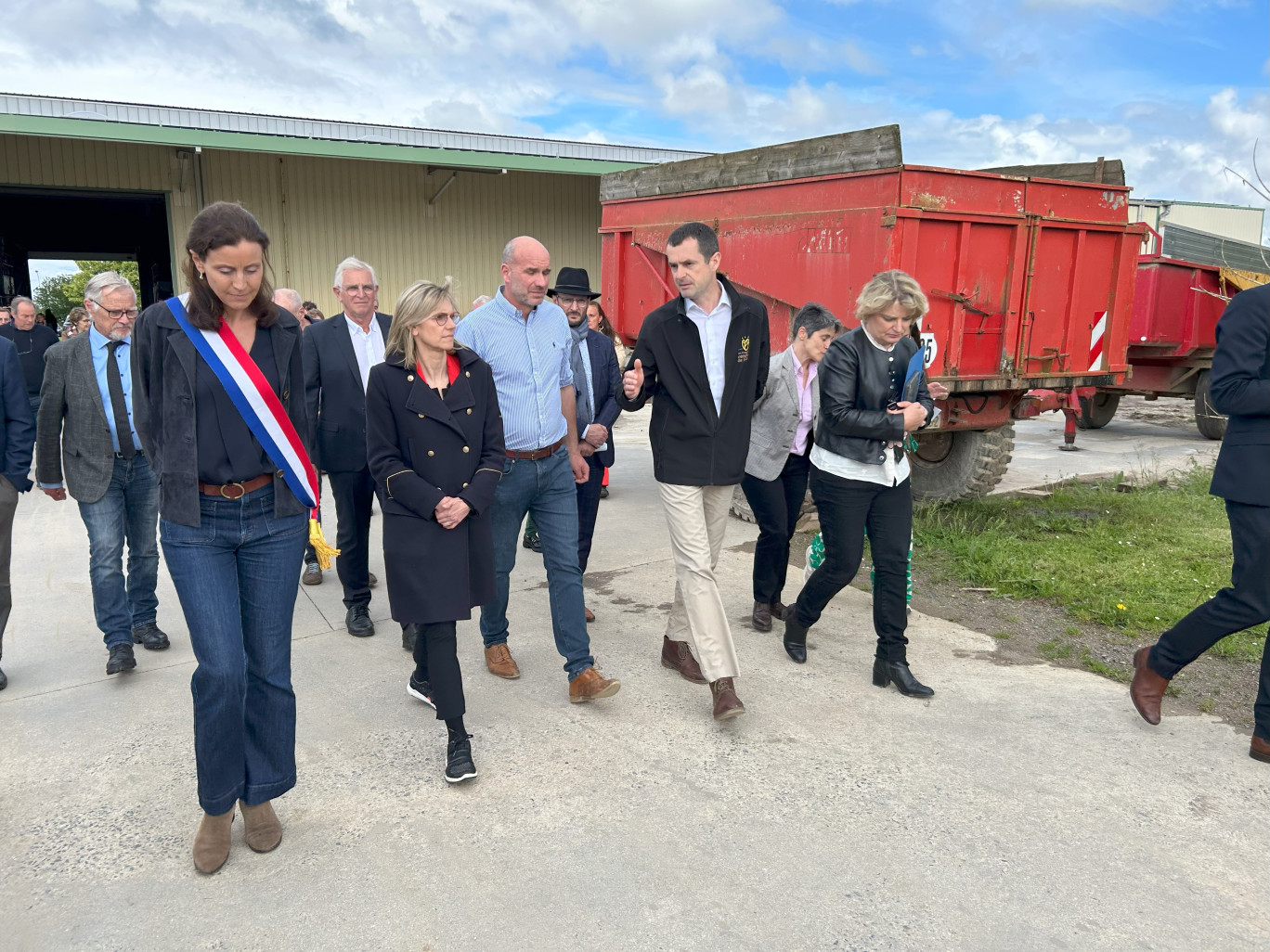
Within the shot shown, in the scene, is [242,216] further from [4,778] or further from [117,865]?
[4,778]

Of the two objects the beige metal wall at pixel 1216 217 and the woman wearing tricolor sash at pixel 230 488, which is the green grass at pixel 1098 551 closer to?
the woman wearing tricolor sash at pixel 230 488

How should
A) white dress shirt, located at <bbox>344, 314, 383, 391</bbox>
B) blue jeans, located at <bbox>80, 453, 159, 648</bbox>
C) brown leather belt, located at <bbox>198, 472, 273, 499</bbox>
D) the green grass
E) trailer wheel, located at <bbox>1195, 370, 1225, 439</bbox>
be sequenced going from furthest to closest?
trailer wheel, located at <bbox>1195, 370, 1225, 439</bbox> → the green grass → white dress shirt, located at <bbox>344, 314, 383, 391</bbox> → blue jeans, located at <bbox>80, 453, 159, 648</bbox> → brown leather belt, located at <bbox>198, 472, 273, 499</bbox>

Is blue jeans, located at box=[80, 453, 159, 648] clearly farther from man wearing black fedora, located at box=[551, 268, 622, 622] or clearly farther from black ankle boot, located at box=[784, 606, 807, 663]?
black ankle boot, located at box=[784, 606, 807, 663]

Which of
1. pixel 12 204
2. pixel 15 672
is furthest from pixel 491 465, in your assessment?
pixel 12 204

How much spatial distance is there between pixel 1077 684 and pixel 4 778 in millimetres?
4498

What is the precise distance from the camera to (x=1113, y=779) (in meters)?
3.39

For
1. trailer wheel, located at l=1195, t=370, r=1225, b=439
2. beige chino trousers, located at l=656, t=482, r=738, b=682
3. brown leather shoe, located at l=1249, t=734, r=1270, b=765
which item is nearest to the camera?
brown leather shoe, located at l=1249, t=734, r=1270, b=765

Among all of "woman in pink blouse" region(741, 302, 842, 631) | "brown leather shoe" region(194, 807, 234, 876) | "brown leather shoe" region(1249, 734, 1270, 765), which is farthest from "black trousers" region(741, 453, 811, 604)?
"brown leather shoe" region(194, 807, 234, 876)

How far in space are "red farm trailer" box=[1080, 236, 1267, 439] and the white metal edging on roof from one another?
30.1 feet

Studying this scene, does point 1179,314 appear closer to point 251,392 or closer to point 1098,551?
point 1098,551

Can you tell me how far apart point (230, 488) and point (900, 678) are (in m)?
2.93

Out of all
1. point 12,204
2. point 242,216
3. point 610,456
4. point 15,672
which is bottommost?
point 15,672

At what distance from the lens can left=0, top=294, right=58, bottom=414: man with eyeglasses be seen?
9242mm

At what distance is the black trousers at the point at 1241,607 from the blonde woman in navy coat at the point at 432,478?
2.78m
